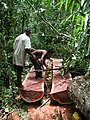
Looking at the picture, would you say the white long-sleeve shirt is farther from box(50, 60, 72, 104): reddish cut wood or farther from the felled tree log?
the felled tree log

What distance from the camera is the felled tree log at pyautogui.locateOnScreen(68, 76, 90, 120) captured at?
12.2 feet

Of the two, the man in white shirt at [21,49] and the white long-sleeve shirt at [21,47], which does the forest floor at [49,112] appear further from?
the white long-sleeve shirt at [21,47]

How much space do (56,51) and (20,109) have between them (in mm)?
2833

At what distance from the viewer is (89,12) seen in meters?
2.73

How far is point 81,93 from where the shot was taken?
3.98 m

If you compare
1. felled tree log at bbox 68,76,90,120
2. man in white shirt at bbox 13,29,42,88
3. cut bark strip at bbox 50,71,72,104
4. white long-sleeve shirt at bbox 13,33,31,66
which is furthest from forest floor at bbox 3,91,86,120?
white long-sleeve shirt at bbox 13,33,31,66

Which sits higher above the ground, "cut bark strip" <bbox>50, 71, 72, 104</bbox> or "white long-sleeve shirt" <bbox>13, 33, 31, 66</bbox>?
"white long-sleeve shirt" <bbox>13, 33, 31, 66</bbox>

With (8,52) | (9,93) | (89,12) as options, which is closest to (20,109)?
(9,93)

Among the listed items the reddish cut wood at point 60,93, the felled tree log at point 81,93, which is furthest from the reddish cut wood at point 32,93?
the felled tree log at point 81,93

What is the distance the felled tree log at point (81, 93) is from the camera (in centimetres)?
373

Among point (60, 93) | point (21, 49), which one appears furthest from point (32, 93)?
point (21, 49)

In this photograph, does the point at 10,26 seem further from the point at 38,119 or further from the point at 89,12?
the point at 89,12

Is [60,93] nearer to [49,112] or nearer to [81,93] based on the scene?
[49,112]

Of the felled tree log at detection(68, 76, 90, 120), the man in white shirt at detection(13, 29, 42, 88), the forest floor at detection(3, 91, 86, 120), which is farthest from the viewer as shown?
the man in white shirt at detection(13, 29, 42, 88)
